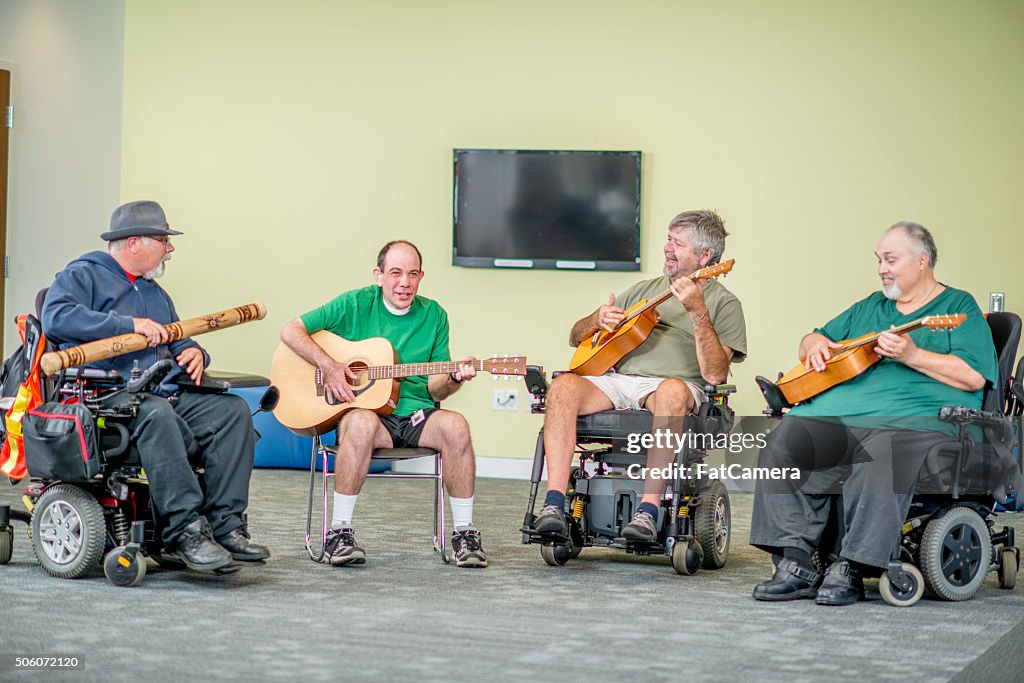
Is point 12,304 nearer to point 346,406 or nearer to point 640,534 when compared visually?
point 346,406

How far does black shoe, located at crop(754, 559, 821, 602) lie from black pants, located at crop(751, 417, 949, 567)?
0.07 m

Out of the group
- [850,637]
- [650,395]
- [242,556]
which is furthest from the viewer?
[650,395]

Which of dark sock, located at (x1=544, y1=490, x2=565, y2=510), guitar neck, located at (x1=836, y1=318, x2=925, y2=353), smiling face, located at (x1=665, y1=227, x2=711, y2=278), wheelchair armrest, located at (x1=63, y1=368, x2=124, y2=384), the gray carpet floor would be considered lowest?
the gray carpet floor

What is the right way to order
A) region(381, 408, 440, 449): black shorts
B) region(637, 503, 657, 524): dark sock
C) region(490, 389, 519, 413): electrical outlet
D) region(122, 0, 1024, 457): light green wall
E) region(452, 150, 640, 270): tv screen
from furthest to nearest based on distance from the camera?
region(490, 389, 519, 413): electrical outlet
region(452, 150, 640, 270): tv screen
region(122, 0, 1024, 457): light green wall
region(381, 408, 440, 449): black shorts
region(637, 503, 657, 524): dark sock

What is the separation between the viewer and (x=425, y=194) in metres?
6.93

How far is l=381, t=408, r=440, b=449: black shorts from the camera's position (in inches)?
162

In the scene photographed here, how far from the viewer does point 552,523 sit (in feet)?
12.5

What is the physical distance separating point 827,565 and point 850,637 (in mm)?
683

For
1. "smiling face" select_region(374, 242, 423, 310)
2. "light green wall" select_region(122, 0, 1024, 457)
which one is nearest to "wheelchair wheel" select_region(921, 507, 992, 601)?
"smiling face" select_region(374, 242, 423, 310)

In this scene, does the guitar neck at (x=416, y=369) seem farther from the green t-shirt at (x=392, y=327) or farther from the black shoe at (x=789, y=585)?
the black shoe at (x=789, y=585)

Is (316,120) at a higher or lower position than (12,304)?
higher

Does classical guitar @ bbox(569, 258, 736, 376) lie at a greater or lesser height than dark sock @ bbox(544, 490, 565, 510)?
greater

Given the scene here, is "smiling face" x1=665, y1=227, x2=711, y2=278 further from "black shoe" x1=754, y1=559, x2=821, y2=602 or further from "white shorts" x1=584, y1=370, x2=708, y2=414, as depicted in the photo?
"black shoe" x1=754, y1=559, x2=821, y2=602

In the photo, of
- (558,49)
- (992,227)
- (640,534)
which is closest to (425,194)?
(558,49)
